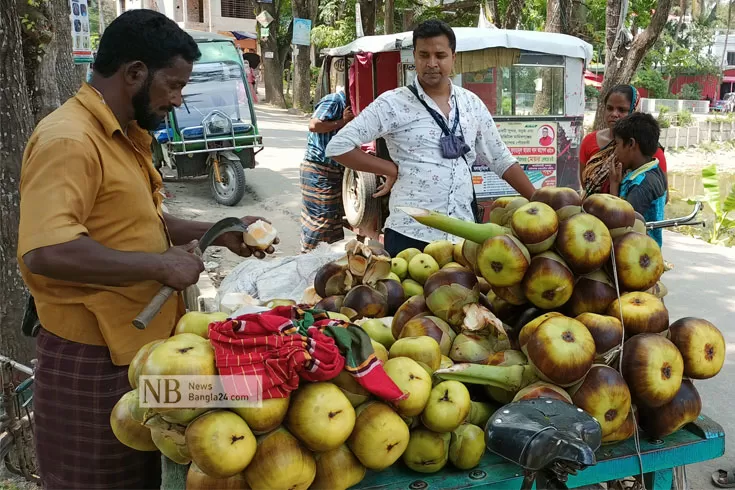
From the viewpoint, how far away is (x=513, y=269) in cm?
185

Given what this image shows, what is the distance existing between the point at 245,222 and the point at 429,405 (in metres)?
1.01

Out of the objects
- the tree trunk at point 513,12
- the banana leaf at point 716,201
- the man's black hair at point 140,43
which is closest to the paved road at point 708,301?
the banana leaf at point 716,201

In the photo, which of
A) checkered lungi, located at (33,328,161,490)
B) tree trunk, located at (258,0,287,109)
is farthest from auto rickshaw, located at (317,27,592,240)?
tree trunk, located at (258,0,287,109)

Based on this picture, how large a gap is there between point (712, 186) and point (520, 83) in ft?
11.3

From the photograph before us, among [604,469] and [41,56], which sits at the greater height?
[41,56]

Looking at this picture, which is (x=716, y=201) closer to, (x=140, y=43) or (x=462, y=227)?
(x=462, y=227)

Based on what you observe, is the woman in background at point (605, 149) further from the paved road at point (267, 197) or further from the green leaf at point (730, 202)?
the green leaf at point (730, 202)

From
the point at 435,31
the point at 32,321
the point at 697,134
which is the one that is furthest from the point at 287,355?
the point at 697,134

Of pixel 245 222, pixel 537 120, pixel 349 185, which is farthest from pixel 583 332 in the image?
pixel 537 120

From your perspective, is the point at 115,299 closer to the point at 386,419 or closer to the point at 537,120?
the point at 386,419

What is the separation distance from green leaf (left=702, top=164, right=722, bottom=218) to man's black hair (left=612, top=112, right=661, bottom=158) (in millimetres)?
5841

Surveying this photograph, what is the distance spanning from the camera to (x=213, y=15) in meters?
33.7

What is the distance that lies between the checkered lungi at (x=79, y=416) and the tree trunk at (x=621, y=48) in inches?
327

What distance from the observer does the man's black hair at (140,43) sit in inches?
75.8
